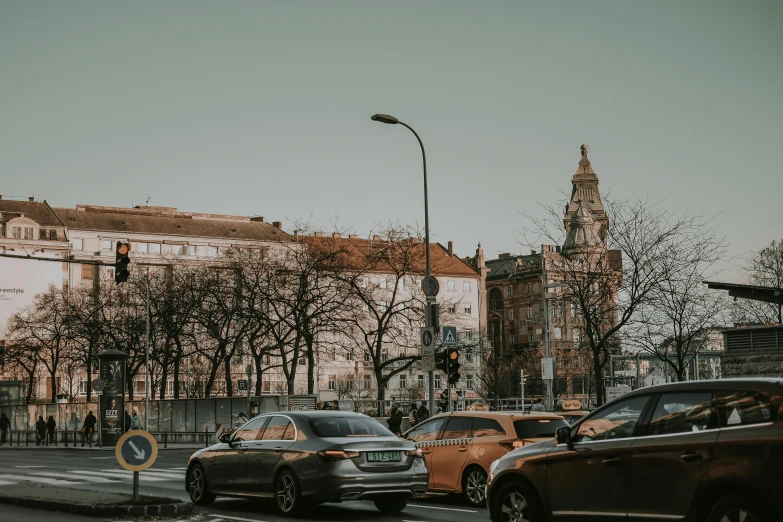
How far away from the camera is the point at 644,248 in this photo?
118ft

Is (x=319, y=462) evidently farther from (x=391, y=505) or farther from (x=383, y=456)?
(x=391, y=505)

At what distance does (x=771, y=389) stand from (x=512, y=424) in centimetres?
808

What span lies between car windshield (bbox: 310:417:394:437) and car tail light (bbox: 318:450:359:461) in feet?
1.63

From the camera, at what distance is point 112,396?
47.8 meters

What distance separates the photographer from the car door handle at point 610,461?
997cm

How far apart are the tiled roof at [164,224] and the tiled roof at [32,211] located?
56.0 inches

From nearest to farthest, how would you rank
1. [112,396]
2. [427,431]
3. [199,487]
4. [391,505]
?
[391,505]
[199,487]
[427,431]
[112,396]

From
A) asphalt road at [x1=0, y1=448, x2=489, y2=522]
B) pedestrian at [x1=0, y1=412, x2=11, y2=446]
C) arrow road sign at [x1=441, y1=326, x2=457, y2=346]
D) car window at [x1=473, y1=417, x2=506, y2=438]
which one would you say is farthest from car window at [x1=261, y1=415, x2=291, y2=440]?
pedestrian at [x1=0, y1=412, x2=11, y2=446]

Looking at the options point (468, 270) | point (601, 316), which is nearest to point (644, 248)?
point (601, 316)

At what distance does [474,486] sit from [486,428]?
37.4 inches

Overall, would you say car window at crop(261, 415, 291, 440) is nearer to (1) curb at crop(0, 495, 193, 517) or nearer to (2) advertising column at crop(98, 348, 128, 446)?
(1) curb at crop(0, 495, 193, 517)

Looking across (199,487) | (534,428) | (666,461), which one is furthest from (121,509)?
(666,461)

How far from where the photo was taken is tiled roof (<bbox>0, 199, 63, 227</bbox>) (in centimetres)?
11129

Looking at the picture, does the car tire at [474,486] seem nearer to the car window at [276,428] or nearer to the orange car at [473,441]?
the orange car at [473,441]
